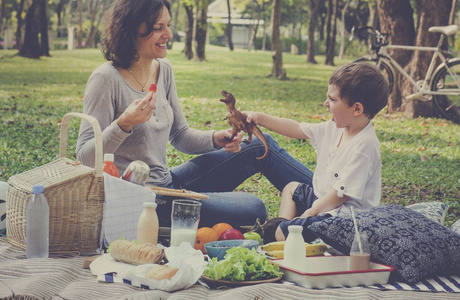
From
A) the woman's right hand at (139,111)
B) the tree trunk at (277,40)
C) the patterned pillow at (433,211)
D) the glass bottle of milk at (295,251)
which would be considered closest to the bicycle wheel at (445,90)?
the patterned pillow at (433,211)

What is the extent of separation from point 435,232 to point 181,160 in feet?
13.0

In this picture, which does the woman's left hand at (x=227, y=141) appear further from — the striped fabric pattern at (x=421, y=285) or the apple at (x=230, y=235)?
the striped fabric pattern at (x=421, y=285)

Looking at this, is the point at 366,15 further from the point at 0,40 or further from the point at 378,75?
the point at 378,75

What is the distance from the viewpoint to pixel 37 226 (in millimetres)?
3736

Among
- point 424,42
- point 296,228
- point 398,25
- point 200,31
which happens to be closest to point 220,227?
point 296,228

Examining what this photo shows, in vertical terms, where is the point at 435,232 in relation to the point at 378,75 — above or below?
below

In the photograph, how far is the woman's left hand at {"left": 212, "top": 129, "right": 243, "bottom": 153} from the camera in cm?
458

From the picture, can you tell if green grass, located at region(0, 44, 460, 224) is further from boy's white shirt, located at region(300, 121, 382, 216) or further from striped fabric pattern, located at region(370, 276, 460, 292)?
striped fabric pattern, located at region(370, 276, 460, 292)

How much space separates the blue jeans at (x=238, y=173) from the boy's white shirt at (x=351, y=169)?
361mm

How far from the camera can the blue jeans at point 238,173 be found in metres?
4.55

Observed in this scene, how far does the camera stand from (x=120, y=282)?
341 cm

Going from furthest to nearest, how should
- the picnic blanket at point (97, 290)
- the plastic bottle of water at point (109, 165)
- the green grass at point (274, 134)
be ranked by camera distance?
1. the green grass at point (274, 134)
2. the plastic bottle of water at point (109, 165)
3. the picnic blanket at point (97, 290)

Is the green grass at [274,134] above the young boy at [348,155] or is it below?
below

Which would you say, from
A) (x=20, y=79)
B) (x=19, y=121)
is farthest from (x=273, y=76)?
(x=19, y=121)
